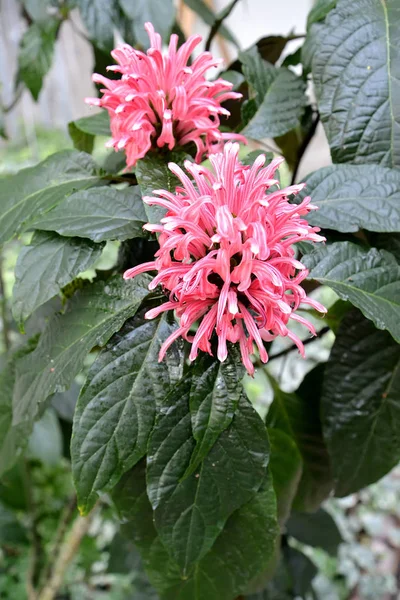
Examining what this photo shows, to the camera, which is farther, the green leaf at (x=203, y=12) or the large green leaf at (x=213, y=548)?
the green leaf at (x=203, y=12)

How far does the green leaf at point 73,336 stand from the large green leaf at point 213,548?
12 centimetres

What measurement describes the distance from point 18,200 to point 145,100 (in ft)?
0.45

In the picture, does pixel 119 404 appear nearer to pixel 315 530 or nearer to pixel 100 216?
pixel 100 216

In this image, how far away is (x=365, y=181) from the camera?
41 cm

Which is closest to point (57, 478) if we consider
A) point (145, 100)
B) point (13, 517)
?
point (13, 517)

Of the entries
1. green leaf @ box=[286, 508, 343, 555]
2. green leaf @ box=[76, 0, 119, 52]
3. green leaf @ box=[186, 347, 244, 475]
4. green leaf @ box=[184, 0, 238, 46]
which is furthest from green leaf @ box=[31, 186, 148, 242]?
green leaf @ box=[286, 508, 343, 555]

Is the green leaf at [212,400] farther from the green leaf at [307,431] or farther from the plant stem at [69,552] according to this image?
the plant stem at [69,552]

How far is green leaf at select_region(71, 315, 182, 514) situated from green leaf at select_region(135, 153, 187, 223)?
78 mm

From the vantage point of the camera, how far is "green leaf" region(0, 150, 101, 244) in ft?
1.35

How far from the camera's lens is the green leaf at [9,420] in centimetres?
47

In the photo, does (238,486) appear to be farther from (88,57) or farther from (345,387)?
(88,57)

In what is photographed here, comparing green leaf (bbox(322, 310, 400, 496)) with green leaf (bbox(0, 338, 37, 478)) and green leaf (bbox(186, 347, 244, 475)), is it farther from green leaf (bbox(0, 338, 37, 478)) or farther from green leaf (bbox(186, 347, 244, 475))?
green leaf (bbox(0, 338, 37, 478))

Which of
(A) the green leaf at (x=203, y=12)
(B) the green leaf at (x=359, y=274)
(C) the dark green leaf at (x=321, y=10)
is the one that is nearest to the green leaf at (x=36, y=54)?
(A) the green leaf at (x=203, y=12)

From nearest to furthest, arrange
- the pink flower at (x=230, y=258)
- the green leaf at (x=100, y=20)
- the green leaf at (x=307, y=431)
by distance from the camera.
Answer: the pink flower at (x=230, y=258)
the green leaf at (x=307, y=431)
the green leaf at (x=100, y=20)
